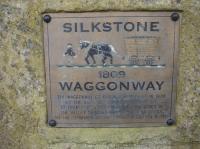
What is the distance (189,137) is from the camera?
6.06ft

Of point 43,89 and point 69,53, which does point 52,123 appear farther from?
point 69,53

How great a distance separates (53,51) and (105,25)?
0.22 meters

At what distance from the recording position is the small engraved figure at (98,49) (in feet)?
5.79

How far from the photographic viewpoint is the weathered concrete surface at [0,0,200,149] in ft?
5.69

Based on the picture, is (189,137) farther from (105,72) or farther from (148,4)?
(148,4)

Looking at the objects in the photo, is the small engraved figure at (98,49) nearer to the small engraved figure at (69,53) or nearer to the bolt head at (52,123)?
the small engraved figure at (69,53)

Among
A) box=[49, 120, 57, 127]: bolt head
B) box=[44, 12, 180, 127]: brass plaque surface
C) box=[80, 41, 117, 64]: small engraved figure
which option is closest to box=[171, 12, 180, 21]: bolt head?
box=[44, 12, 180, 127]: brass plaque surface

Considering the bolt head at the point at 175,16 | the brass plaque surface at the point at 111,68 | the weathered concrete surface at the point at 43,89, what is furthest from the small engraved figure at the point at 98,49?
the bolt head at the point at 175,16

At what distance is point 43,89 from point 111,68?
0.28 m

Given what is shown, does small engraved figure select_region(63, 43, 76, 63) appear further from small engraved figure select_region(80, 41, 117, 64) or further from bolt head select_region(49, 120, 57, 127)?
bolt head select_region(49, 120, 57, 127)

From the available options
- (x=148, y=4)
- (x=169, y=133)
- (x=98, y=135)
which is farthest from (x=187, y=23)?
(x=98, y=135)

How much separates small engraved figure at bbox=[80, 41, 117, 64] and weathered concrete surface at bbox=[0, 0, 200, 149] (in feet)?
0.44

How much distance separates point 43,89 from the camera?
1812 mm

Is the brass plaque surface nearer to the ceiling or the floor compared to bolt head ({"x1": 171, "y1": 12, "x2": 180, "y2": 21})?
nearer to the floor
